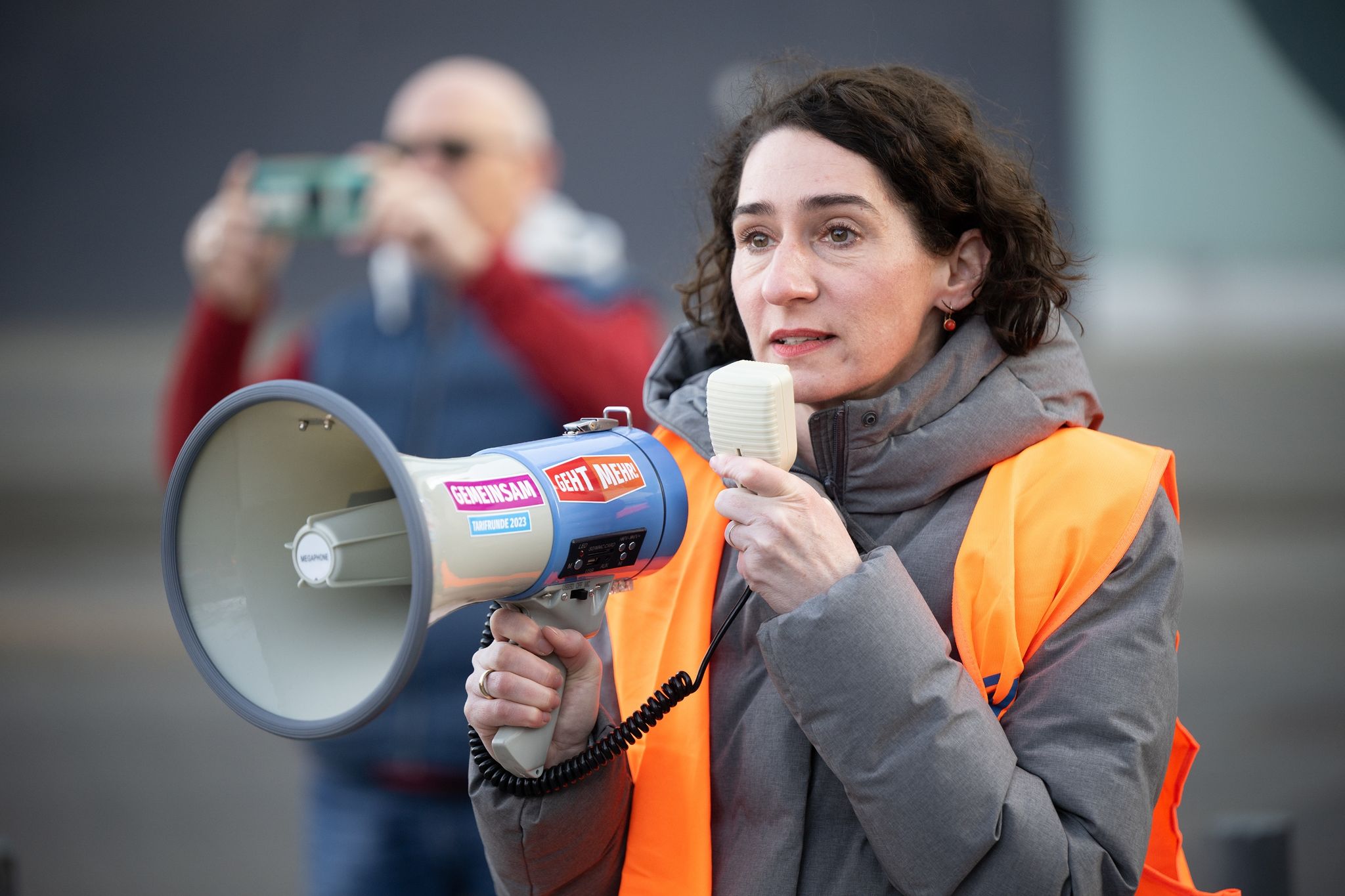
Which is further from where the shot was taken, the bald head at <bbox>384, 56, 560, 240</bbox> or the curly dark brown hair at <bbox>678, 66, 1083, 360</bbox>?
the bald head at <bbox>384, 56, 560, 240</bbox>

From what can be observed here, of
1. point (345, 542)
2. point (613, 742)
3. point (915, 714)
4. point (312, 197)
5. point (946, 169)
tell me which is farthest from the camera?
point (312, 197)

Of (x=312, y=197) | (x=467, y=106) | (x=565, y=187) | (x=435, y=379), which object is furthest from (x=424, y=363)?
(x=565, y=187)

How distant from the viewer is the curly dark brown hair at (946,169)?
5.57 feet

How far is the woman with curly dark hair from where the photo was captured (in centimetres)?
144

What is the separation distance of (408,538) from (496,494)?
112 mm

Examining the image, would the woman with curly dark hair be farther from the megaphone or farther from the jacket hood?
the megaphone

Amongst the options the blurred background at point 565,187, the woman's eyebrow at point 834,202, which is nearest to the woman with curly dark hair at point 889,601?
the woman's eyebrow at point 834,202

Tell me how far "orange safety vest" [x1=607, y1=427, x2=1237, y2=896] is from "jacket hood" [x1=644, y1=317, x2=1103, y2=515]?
4 cm

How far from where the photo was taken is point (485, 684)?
5.38 feet

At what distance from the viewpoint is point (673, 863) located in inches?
64.3

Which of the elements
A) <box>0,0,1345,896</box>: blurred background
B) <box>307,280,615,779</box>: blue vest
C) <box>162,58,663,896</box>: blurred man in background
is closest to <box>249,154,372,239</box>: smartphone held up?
<box>162,58,663,896</box>: blurred man in background

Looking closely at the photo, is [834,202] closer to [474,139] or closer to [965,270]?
[965,270]

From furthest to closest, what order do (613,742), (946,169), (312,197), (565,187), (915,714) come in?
(565,187) → (312,197) → (946,169) → (613,742) → (915,714)

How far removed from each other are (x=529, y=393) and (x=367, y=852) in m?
1.12
